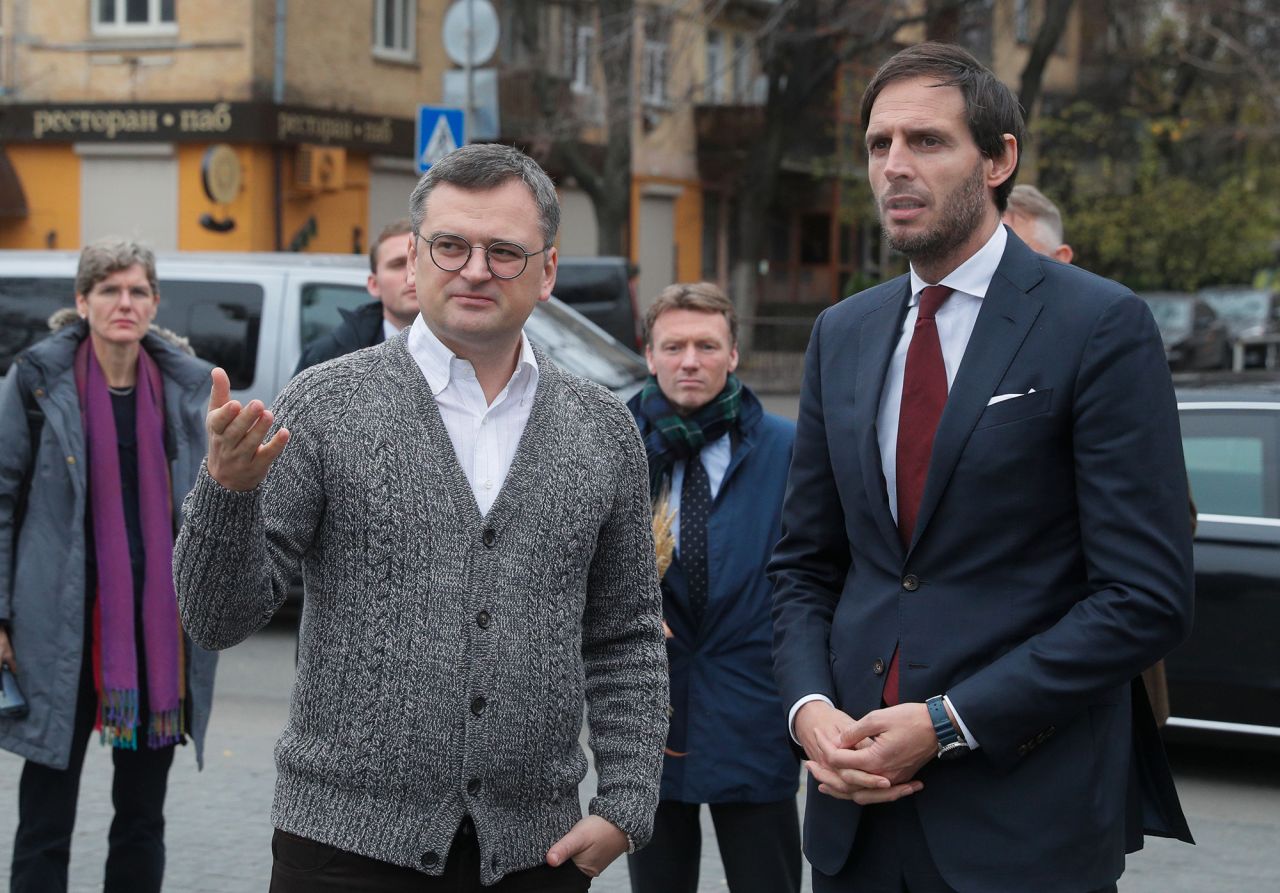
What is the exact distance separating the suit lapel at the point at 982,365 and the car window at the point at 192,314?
792 cm

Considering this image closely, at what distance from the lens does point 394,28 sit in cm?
2761

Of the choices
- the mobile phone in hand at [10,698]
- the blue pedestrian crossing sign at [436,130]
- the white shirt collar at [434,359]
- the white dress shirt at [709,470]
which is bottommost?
the mobile phone in hand at [10,698]

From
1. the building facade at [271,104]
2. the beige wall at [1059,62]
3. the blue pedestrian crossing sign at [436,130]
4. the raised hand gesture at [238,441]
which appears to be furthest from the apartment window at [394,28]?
the raised hand gesture at [238,441]

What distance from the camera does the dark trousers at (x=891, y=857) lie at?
2.87m

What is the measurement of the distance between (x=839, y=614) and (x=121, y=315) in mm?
2709

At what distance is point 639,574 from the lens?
10.3ft

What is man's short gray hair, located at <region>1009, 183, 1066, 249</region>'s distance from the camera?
18.2ft

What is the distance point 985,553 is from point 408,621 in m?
0.95

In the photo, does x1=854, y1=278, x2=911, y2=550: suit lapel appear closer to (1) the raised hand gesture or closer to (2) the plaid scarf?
(1) the raised hand gesture

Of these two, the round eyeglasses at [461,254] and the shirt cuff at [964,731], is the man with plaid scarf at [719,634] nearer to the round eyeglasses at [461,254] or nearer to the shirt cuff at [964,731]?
the shirt cuff at [964,731]

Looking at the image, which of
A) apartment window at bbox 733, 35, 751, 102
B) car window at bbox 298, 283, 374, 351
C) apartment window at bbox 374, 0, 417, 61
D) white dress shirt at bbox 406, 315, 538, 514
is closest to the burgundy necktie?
white dress shirt at bbox 406, 315, 538, 514

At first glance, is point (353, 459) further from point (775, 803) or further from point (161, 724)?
point (161, 724)

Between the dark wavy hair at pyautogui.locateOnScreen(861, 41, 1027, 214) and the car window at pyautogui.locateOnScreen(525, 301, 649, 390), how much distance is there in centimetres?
707

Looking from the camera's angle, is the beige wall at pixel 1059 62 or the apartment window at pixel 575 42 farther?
the beige wall at pixel 1059 62
